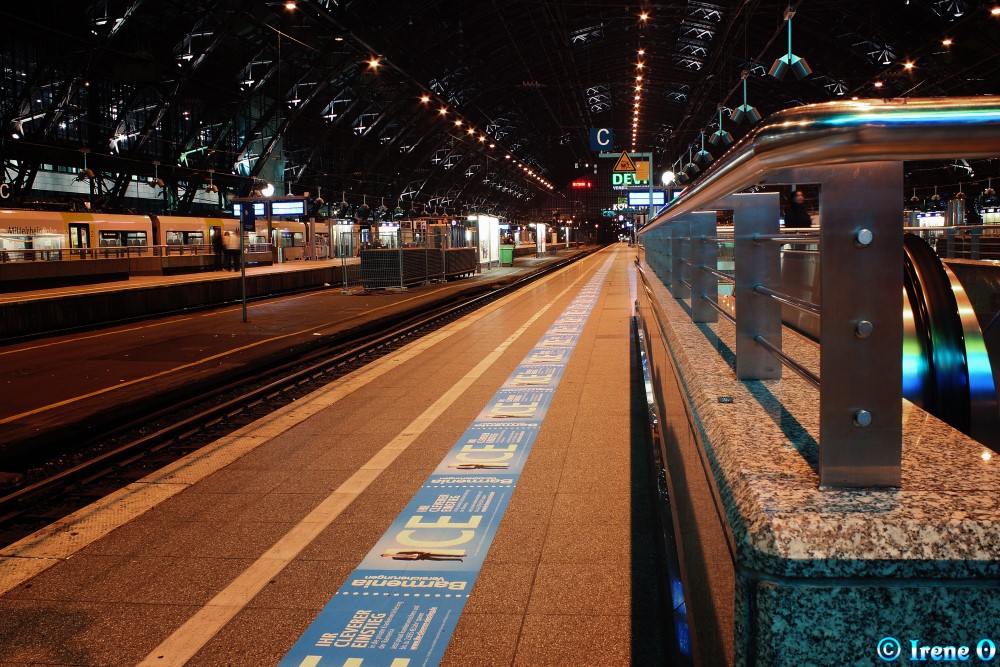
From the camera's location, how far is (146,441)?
23.6ft

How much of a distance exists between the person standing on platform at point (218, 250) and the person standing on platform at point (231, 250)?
212 millimetres

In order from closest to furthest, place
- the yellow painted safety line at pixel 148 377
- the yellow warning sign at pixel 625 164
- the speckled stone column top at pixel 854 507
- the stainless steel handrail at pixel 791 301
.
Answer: the speckled stone column top at pixel 854 507
the stainless steel handrail at pixel 791 301
the yellow painted safety line at pixel 148 377
the yellow warning sign at pixel 625 164

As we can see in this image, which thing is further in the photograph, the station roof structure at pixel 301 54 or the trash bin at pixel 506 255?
the trash bin at pixel 506 255

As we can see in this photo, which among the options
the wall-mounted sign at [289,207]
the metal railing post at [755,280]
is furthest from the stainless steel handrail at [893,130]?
the wall-mounted sign at [289,207]

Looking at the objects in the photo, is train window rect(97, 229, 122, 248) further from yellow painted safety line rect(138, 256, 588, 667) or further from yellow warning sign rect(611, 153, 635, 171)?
yellow painted safety line rect(138, 256, 588, 667)

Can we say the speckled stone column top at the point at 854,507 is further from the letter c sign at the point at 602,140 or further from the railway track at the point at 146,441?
the letter c sign at the point at 602,140

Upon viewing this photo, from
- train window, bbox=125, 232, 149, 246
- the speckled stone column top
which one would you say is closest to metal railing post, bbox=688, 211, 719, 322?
the speckled stone column top

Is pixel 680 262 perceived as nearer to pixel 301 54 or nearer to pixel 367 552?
pixel 367 552

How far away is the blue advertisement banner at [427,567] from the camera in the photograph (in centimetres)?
332

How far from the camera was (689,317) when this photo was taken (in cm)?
495

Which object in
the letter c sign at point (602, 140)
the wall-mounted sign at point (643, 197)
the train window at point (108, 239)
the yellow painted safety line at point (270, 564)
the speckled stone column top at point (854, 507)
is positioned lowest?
the yellow painted safety line at point (270, 564)

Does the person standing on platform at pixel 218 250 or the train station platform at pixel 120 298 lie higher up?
the person standing on platform at pixel 218 250

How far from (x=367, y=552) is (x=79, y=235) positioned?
26.6m

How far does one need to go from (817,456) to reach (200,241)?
3596 centimetres
